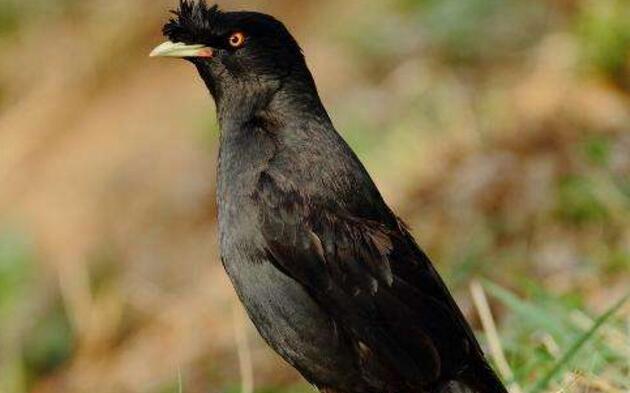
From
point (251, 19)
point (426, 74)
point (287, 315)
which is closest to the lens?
point (287, 315)

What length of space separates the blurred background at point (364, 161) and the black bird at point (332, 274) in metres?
0.37

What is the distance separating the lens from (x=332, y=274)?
4.50 meters

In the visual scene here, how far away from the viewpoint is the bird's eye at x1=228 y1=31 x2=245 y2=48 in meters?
4.93

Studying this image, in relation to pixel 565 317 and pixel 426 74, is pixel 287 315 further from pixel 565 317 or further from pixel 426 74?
pixel 426 74

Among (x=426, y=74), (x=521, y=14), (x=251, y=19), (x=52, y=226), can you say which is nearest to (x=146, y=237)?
(x=52, y=226)

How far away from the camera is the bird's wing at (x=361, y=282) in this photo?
4461 mm

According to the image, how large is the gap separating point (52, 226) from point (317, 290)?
7347mm

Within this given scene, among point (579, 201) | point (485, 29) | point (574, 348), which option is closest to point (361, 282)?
point (574, 348)

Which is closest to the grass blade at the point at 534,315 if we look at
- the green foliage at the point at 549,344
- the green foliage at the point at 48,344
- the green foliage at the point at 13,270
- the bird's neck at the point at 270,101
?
the green foliage at the point at 549,344

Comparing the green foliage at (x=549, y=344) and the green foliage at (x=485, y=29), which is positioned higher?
the green foliage at (x=485, y=29)

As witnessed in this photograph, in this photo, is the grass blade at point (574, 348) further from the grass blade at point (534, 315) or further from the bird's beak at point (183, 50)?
the bird's beak at point (183, 50)

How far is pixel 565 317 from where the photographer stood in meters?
5.04

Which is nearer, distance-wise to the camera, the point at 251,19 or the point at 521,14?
the point at 251,19

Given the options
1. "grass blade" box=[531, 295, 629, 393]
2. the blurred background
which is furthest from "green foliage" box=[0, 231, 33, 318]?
"grass blade" box=[531, 295, 629, 393]
